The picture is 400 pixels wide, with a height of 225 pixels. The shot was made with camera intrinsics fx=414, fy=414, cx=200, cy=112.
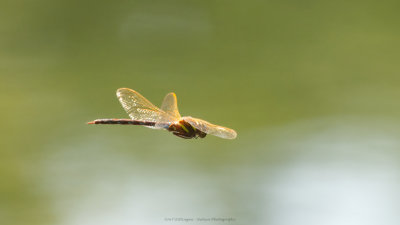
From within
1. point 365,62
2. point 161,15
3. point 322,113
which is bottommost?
point 322,113

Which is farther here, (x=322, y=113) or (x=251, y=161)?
(x=322, y=113)

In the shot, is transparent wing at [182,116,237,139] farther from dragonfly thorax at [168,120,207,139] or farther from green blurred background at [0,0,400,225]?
green blurred background at [0,0,400,225]

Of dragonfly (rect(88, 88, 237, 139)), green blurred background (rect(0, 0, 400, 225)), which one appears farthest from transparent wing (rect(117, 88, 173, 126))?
green blurred background (rect(0, 0, 400, 225))

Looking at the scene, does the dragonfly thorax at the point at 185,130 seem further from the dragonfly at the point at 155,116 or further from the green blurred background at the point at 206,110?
the green blurred background at the point at 206,110

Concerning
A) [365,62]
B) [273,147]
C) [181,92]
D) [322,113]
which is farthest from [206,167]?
[365,62]

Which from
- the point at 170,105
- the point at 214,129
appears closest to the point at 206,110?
the point at 170,105

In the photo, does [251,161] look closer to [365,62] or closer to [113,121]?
[113,121]

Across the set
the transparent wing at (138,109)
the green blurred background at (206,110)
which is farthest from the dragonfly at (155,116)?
the green blurred background at (206,110)

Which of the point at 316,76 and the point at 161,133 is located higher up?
the point at 316,76
